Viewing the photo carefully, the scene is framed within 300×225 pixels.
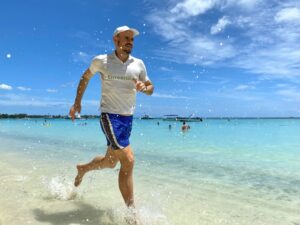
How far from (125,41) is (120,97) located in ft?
2.48

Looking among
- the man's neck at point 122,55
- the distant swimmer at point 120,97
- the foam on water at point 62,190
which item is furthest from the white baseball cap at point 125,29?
the foam on water at point 62,190

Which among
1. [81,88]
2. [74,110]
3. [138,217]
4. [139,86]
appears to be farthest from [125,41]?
[138,217]

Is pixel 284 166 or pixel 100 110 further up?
Answer: pixel 100 110

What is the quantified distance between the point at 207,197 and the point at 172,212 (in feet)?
4.98

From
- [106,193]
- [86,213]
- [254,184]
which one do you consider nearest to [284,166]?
[254,184]

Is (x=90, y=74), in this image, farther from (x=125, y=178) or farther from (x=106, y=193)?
(x=106, y=193)

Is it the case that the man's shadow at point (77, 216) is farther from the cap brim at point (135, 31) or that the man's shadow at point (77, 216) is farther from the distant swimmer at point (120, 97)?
the cap brim at point (135, 31)

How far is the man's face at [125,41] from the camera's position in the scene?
488cm

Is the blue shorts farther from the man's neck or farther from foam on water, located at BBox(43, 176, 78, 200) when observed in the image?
foam on water, located at BBox(43, 176, 78, 200)

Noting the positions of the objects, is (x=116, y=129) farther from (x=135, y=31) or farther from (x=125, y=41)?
(x=135, y=31)

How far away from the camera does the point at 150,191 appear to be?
7.12m

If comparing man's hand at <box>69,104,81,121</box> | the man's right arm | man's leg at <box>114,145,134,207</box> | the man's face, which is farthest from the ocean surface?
the man's face

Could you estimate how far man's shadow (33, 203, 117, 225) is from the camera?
15.6ft

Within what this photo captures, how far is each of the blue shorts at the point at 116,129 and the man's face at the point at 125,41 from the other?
89 cm
